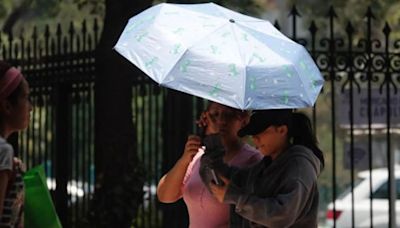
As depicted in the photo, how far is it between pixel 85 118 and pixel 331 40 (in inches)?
102

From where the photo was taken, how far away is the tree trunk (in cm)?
A: 786

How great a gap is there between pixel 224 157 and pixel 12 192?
1.27 m

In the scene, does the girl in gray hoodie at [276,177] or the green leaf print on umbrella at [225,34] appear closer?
A: the girl in gray hoodie at [276,177]

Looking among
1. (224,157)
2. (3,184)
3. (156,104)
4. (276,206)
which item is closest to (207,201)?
(224,157)

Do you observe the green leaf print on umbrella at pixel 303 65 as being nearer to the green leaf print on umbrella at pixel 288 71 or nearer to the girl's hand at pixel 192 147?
the green leaf print on umbrella at pixel 288 71

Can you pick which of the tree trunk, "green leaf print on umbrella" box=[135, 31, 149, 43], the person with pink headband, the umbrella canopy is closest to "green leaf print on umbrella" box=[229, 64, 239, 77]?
the umbrella canopy

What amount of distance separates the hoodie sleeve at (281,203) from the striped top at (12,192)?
982 mm

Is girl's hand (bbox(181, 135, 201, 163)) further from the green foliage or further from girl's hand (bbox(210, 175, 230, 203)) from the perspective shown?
the green foliage

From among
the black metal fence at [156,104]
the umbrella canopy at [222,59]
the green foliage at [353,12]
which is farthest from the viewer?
the green foliage at [353,12]

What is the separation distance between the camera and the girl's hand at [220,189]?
4094 mm

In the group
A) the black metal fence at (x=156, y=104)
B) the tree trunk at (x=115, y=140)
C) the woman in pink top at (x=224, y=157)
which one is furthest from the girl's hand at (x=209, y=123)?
the tree trunk at (x=115, y=140)

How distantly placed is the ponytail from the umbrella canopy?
0.13 m

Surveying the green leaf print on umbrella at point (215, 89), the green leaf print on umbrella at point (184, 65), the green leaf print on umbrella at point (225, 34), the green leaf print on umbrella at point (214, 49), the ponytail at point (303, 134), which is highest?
the green leaf print on umbrella at point (225, 34)

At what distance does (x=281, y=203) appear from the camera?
387 centimetres
